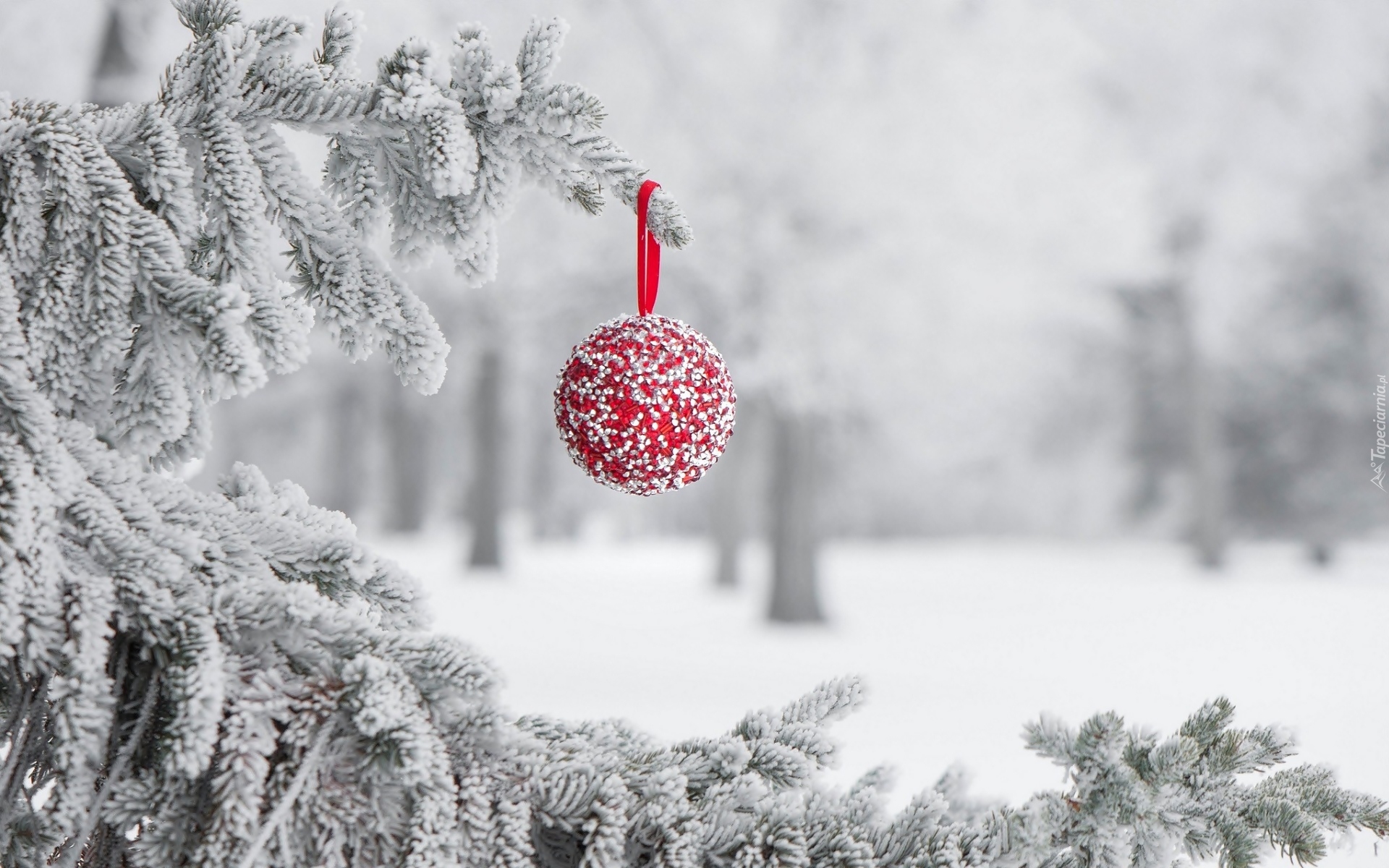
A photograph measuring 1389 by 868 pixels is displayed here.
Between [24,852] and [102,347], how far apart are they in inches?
13.4

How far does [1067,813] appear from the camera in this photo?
0.86 metres

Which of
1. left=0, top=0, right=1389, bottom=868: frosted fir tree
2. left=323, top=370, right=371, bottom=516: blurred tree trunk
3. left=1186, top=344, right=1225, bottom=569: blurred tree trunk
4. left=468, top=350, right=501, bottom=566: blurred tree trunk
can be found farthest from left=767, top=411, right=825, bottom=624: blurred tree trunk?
left=323, top=370, right=371, bottom=516: blurred tree trunk

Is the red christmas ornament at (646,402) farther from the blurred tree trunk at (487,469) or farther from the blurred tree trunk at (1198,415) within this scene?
the blurred tree trunk at (1198,415)

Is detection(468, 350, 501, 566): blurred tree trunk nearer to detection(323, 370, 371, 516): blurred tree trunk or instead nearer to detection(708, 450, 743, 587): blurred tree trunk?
detection(708, 450, 743, 587): blurred tree trunk

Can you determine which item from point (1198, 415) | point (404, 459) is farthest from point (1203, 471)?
point (404, 459)

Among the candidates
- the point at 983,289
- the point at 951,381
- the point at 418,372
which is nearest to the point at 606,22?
the point at 983,289

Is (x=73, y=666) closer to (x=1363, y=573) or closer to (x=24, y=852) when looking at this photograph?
(x=24, y=852)

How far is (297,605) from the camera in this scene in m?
0.70

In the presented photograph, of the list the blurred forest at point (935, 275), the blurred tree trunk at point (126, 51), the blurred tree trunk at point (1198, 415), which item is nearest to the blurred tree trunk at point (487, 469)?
the blurred forest at point (935, 275)

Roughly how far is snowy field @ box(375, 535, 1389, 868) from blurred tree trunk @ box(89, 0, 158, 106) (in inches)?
114

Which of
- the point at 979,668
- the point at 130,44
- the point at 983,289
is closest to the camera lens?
the point at 130,44

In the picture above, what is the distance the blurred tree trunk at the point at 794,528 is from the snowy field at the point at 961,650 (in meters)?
0.19

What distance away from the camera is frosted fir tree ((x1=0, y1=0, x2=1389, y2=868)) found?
0.68m

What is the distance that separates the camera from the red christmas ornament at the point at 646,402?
103cm
